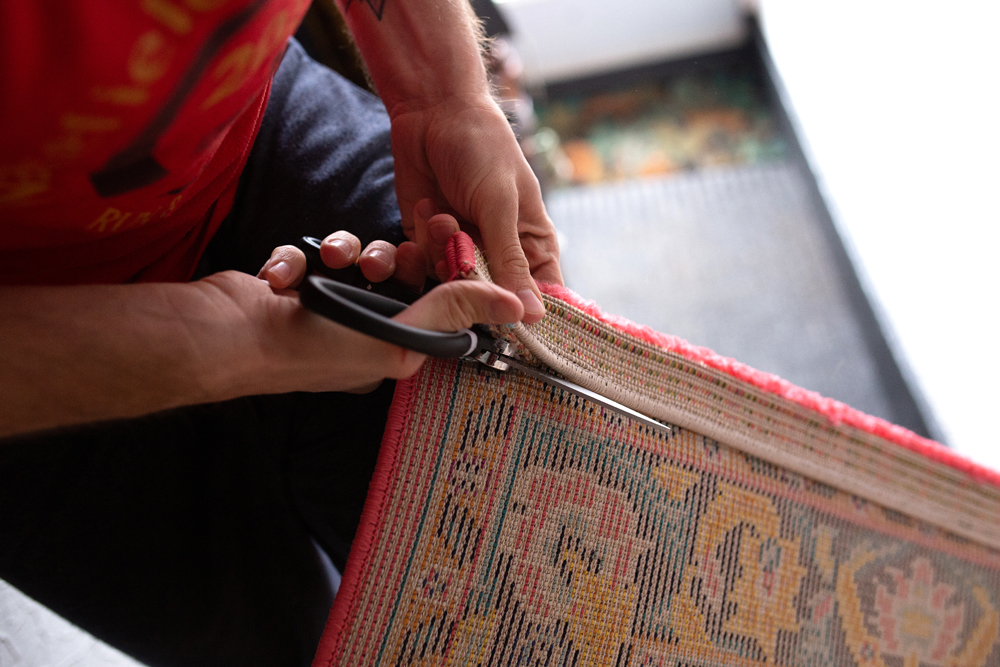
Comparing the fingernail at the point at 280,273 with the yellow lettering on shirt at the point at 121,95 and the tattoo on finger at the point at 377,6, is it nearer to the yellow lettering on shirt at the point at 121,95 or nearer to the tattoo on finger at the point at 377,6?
the yellow lettering on shirt at the point at 121,95

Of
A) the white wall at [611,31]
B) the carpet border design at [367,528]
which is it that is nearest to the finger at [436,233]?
the carpet border design at [367,528]

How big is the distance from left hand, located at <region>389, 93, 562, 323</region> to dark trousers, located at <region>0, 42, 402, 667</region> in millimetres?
41

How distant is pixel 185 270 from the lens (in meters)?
0.52

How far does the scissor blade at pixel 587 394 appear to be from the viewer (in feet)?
1.49

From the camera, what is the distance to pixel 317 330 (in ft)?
1.22

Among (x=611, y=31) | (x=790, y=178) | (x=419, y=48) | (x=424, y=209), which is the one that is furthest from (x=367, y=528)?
(x=611, y=31)

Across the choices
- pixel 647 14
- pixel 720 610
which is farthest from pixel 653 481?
pixel 647 14

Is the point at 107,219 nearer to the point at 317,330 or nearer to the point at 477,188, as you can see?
the point at 317,330

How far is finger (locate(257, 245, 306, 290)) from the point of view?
43cm

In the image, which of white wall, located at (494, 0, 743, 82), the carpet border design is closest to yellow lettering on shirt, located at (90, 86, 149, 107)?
the carpet border design

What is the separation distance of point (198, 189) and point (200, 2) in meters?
0.18

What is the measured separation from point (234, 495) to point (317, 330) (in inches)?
10.6

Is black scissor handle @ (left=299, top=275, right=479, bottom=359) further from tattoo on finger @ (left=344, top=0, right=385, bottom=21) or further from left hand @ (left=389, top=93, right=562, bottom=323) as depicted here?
tattoo on finger @ (left=344, top=0, right=385, bottom=21)

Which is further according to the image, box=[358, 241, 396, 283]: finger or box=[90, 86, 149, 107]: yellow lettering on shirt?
box=[358, 241, 396, 283]: finger
